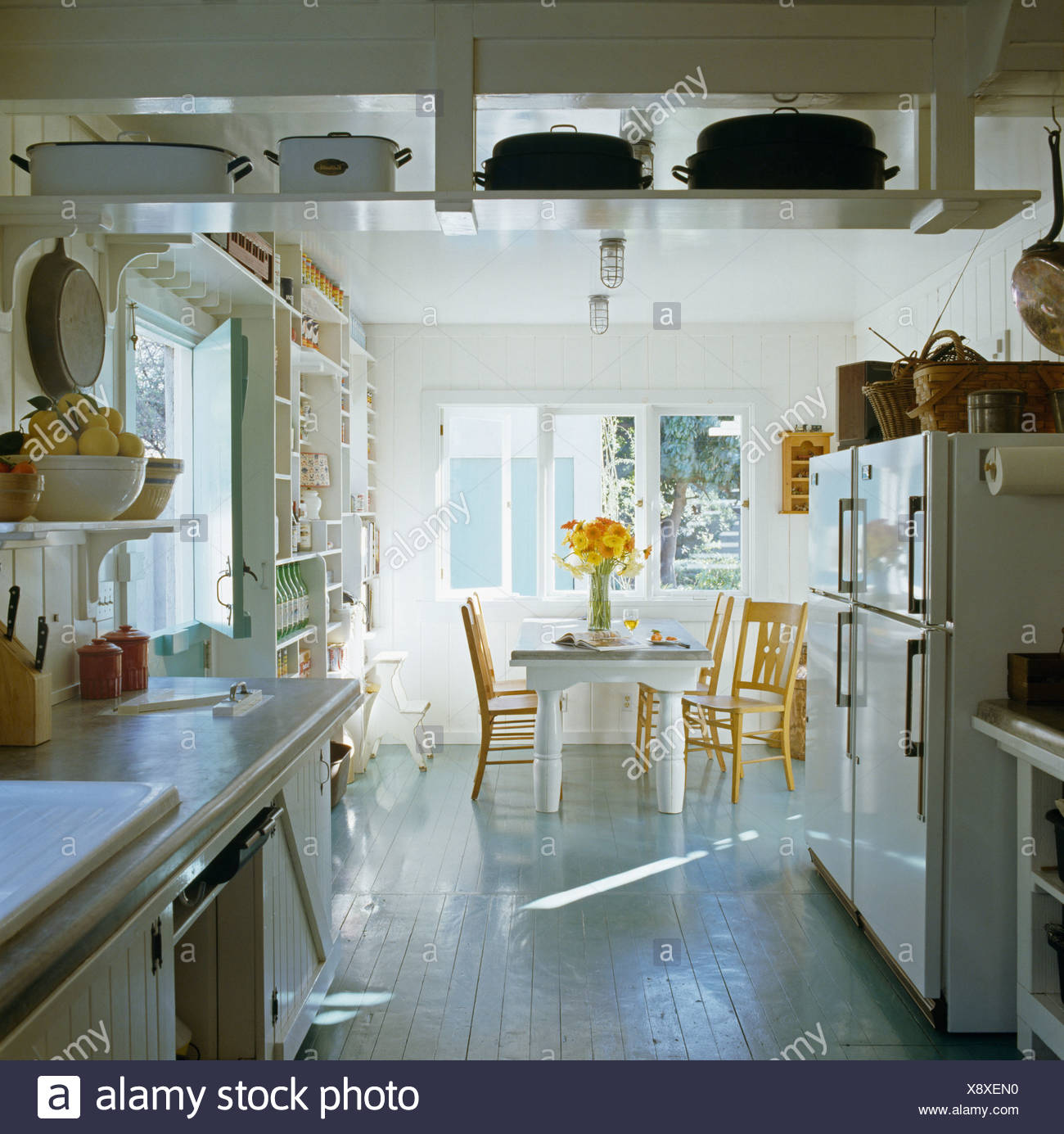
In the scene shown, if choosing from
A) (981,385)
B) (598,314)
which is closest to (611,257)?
(598,314)

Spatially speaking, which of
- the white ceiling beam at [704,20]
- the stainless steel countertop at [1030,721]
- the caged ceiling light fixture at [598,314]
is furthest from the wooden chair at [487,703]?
the white ceiling beam at [704,20]

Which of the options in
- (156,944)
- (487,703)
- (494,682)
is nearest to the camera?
(156,944)

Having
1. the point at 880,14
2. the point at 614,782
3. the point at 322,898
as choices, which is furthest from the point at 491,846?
the point at 880,14

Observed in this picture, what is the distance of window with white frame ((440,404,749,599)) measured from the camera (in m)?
6.29

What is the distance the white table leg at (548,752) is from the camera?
466cm

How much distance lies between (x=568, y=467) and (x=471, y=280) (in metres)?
1.58

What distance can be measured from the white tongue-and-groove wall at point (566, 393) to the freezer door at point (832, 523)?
240 cm

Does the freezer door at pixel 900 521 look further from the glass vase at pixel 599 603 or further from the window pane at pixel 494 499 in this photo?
the window pane at pixel 494 499

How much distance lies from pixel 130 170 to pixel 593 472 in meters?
4.52

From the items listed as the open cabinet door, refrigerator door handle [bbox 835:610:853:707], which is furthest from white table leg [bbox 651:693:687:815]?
the open cabinet door

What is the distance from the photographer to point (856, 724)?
3270mm

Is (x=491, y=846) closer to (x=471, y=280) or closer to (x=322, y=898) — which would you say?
(x=322, y=898)

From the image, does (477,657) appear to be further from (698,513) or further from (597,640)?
(698,513)

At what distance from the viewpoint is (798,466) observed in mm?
6113
